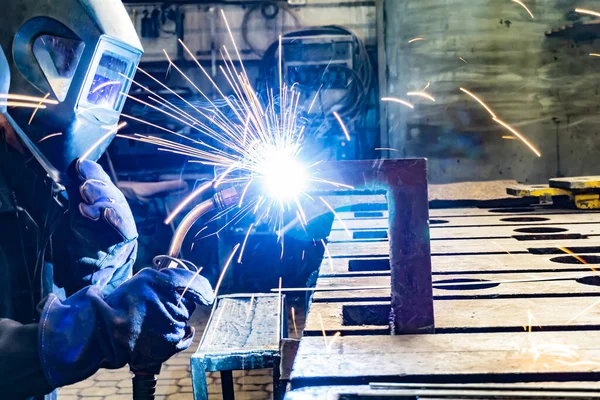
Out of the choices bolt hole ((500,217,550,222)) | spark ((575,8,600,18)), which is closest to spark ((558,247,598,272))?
bolt hole ((500,217,550,222))

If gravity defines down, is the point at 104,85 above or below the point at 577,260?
above

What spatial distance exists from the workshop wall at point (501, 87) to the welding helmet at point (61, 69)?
304 centimetres

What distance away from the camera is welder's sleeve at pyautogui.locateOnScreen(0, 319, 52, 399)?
5.14ft

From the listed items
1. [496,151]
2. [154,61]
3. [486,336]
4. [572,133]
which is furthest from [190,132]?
[486,336]

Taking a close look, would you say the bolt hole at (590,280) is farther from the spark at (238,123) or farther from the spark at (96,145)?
the spark at (238,123)

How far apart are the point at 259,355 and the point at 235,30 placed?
15.5 feet

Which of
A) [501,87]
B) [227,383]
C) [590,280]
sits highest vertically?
[501,87]

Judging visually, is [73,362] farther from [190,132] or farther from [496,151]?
[190,132]

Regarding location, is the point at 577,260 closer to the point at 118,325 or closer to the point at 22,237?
the point at 118,325

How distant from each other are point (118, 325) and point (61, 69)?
3.33 ft

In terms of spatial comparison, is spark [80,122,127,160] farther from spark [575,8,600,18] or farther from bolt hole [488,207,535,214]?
spark [575,8,600,18]

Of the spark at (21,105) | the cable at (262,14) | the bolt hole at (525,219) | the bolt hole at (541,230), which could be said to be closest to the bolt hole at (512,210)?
the bolt hole at (525,219)

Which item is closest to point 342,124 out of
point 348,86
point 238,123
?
point 348,86

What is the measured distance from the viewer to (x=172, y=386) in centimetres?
345
